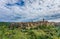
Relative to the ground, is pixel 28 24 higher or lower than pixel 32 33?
higher

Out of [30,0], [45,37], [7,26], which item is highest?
[30,0]

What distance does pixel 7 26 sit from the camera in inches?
81.7

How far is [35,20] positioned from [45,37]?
0.22 metres

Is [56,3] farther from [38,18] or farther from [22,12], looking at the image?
[22,12]

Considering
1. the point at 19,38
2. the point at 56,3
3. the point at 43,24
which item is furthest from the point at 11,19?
the point at 56,3

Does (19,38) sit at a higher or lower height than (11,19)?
lower

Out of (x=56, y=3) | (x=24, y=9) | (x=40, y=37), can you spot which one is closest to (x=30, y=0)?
(x=24, y=9)

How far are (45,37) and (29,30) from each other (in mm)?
193

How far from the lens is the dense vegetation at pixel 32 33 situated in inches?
79.8

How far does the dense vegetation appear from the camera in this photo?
2027 millimetres

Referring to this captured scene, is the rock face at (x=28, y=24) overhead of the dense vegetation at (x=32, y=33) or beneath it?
overhead

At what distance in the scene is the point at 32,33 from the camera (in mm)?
2043

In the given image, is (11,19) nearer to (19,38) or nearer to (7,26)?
(7,26)

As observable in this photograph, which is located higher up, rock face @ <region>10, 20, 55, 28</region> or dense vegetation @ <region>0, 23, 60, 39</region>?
rock face @ <region>10, 20, 55, 28</region>
